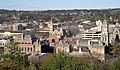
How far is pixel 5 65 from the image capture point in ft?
66.1

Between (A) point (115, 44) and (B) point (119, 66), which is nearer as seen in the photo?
(B) point (119, 66)

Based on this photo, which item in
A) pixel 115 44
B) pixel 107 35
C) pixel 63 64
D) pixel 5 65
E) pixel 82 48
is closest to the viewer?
pixel 5 65

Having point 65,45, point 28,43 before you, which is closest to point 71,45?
point 65,45

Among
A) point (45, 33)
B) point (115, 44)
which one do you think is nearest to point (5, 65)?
point (115, 44)

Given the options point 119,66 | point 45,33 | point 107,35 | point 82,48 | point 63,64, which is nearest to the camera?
point 63,64

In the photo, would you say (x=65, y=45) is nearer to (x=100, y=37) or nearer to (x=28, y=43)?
(x=28, y=43)

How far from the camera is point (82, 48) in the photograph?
46500 millimetres

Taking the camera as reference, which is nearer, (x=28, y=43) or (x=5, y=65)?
(x=5, y=65)

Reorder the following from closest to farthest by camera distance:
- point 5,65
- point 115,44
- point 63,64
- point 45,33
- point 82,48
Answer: point 5,65, point 63,64, point 82,48, point 115,44, point 45,33

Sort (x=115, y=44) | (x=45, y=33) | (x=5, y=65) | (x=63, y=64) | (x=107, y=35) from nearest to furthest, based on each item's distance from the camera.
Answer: (x=5, y=65) → (x=63, y=64) → (x=115, y=44) → (x=107, y=35) → (x=45, y=33)

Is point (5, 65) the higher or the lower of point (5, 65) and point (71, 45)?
the higher

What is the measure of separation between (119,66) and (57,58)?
3936mm

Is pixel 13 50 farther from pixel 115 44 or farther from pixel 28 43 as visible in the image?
pixel 115 44

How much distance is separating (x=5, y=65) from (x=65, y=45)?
92.5 ft
